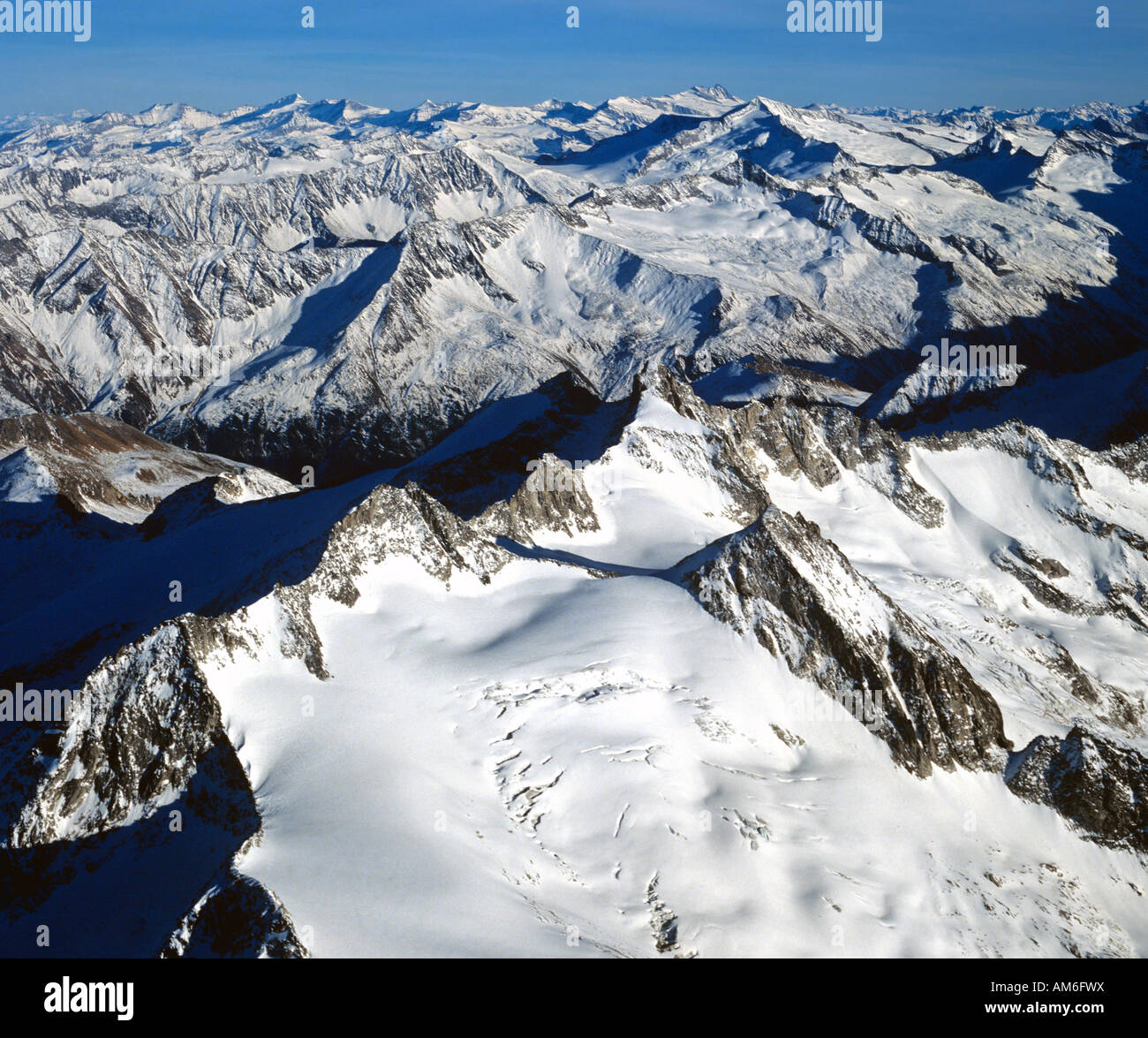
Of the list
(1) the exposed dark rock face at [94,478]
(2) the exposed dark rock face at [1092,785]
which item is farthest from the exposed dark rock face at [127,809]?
(1) the exposed dark rock face at [94,478]

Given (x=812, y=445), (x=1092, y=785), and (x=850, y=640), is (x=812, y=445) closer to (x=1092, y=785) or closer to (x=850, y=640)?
(x=850, y=640)

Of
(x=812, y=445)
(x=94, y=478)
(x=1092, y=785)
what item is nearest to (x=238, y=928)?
(x=1092, y=785)

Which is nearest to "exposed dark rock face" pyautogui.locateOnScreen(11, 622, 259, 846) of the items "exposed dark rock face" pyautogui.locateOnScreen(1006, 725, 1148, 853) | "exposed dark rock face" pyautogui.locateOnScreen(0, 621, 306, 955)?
"exposed dark rock face" pyautogui.locateOnScreen(0, 621, 306, 955)

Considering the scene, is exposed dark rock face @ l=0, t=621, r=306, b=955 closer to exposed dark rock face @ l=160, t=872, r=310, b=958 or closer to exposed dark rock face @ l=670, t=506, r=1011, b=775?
exposed dark rock face @ l=160, t=872, r=310, b=958

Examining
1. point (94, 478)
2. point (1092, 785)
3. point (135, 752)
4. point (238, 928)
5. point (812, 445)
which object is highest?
point (812, 445)

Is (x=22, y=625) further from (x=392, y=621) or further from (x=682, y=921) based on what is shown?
(x=682, y=921)

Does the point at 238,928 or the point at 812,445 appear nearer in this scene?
the point at 238,928

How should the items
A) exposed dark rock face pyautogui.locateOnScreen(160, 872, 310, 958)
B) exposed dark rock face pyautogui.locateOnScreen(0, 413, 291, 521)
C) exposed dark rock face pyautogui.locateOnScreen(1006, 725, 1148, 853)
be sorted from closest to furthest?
exposed dark rock face pyautogui.locateOnScreen(160, 872, 310, 958) < exposed dark rock face pyautogui.locateOnScreen(1006, 725, 1148, 853) < exposed dark rock face pyautogui.locateOnScreen(0, 413, 291, 521)
